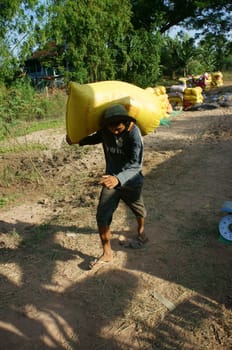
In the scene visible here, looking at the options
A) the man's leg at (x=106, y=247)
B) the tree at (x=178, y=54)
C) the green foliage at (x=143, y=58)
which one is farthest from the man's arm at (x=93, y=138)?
the tree at (x=178, y=54)

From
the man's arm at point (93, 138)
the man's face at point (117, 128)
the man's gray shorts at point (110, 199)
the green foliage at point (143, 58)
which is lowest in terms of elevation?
the man's gray shorts at point (110, 199)

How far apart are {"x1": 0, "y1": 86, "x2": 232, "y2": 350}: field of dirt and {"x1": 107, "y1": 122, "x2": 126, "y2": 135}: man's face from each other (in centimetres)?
117

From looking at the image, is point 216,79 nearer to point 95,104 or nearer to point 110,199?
point 95,104

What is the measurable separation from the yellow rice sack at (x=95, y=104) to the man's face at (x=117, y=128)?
25 cm

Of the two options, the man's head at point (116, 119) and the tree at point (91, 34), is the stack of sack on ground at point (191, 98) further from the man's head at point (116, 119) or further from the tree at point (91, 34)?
the man's head at point (116, 119)

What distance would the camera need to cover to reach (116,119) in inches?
89.4

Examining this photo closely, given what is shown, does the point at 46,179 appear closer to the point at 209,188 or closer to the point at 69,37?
the point at 209,188

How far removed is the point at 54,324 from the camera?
7.01 ft

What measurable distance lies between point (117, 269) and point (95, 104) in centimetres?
140

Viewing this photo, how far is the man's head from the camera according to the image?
2266mm

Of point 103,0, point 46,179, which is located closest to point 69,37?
point 103,0

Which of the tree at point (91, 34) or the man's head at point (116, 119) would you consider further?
the tree at point (91, 34)

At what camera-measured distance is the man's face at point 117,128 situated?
232cm

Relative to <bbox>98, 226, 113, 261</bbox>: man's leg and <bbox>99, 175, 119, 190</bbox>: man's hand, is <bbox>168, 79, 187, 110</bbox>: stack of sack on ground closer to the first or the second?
<bbox>98, 226, 113, 261</bbox>: man's leg
